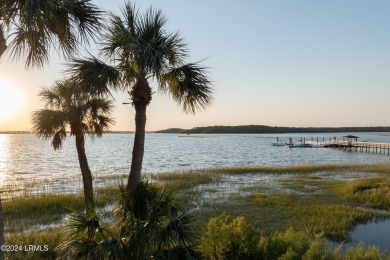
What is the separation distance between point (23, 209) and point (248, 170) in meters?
28.6

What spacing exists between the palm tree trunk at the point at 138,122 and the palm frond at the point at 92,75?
2.28 feet

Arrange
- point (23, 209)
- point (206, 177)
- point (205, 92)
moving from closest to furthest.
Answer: point (205, 92) → point (23, 209) → point (206, 177)

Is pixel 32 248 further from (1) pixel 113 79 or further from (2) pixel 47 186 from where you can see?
(2) pixel 47 186

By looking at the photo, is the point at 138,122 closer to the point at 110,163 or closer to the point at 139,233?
the point at 139,233

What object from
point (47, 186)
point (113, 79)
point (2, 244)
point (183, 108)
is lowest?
point (47, 186)

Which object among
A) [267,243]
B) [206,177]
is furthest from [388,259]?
[206,177]

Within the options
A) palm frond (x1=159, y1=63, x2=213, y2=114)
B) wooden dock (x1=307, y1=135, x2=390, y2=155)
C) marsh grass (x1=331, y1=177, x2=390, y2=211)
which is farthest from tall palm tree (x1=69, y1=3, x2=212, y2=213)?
wooden dock (x1=307, y1=135, x2=390, y2=155)

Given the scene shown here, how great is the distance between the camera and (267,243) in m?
9.08

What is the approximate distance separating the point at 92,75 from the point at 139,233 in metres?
3.49

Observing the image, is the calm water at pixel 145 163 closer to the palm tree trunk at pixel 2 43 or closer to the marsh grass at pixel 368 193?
the marsh grass at pixel 368 193

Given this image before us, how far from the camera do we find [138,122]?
27.0 feet

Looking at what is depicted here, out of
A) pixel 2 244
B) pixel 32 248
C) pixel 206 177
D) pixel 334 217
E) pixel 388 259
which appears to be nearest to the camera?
pixel 2 244

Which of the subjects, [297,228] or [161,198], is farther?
[297,228]

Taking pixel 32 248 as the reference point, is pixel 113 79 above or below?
above
